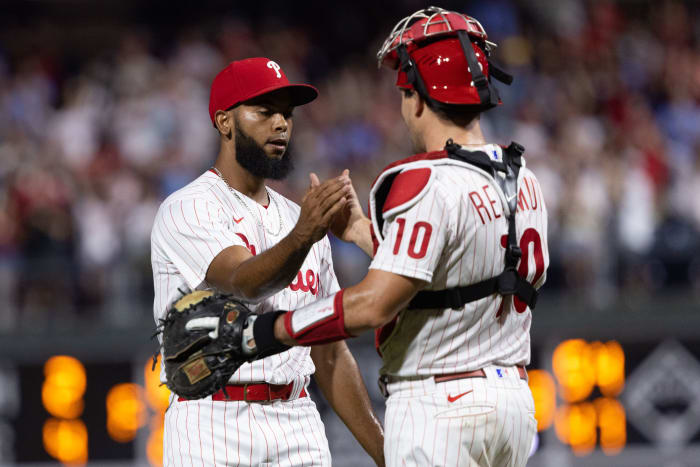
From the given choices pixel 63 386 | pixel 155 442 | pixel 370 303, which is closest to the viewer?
pixel 370 303

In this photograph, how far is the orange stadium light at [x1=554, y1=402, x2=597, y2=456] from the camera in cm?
806

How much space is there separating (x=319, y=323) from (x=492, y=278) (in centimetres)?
59

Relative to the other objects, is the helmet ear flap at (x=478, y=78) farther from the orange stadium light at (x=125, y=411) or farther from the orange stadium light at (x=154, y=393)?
the orange stadium light at (x=125, y=411)

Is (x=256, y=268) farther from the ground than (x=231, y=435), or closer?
farther from the ground

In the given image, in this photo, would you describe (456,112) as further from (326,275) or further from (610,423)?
(610,423)

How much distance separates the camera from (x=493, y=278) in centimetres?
330

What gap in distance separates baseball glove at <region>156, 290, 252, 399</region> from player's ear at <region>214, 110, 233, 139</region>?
105 cm

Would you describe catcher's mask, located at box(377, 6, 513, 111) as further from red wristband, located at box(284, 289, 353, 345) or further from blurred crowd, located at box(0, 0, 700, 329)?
blurred crowd, located at box(0, 0, 700, 329)

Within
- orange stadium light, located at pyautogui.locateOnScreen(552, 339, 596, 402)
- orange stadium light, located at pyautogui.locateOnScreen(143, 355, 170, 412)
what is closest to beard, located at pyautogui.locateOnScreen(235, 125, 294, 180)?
orange stadium light, located at pyautogui.locateOnScreen(143, 355, 170, 412)

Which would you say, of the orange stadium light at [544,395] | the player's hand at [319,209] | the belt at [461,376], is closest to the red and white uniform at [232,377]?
the player's hand at [319,209]

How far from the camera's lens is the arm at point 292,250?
136 inches

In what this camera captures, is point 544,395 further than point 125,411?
No

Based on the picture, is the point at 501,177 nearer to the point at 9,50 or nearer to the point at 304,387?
the point at 304,387

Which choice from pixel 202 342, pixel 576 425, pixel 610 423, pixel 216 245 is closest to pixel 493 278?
pixel 202 342
